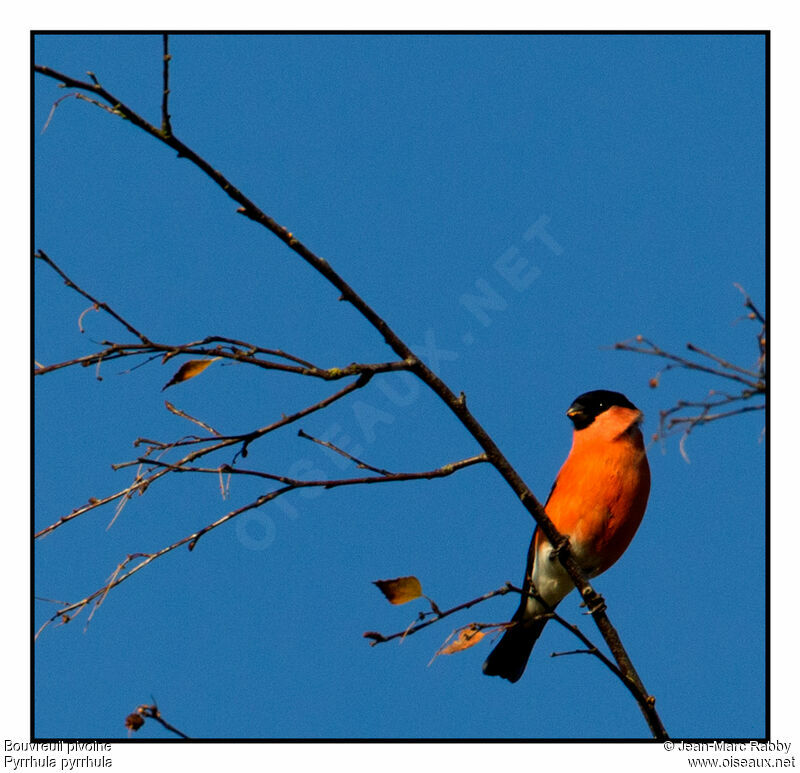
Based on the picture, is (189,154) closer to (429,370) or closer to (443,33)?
(429,370)

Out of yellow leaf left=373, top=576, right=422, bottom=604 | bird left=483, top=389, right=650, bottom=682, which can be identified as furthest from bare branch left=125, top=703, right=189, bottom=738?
bird left=483, top=389, right=650, bottom=682

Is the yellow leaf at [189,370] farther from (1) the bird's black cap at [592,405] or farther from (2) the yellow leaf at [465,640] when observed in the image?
(1) the bird's black cap at [592,405]

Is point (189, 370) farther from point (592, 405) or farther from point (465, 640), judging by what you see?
point (592, 405)

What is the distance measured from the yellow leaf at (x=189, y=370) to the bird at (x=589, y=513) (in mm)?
2667

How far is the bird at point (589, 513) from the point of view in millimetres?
4680

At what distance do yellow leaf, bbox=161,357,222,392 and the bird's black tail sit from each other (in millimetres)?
3000

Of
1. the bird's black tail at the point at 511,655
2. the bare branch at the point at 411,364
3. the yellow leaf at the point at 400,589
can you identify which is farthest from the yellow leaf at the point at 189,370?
the bird's black tail at the point at 511,655

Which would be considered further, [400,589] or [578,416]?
[578,416]

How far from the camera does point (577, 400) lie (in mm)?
5379

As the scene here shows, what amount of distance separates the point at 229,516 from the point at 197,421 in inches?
12.7

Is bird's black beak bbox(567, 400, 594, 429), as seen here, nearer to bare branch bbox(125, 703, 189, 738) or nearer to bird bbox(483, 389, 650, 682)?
bird bbox(483, 389, 650, 682)

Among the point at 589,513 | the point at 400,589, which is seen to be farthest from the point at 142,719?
the point at 589,513

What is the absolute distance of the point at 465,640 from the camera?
2652 mm

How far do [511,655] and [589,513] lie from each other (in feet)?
→ 2.95
